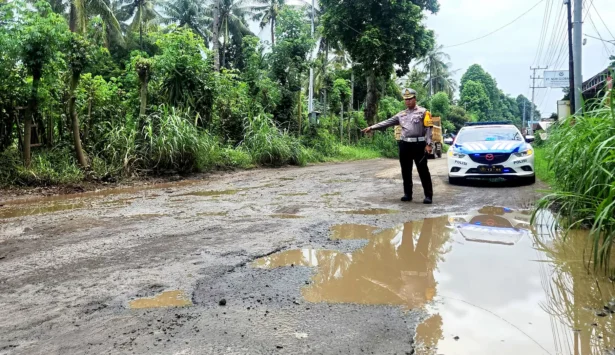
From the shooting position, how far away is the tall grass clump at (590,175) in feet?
10.5

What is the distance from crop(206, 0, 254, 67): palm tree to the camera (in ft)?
116

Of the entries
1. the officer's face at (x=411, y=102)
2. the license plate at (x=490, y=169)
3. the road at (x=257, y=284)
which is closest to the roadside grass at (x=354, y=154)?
the license plate at (x=490, y=169)

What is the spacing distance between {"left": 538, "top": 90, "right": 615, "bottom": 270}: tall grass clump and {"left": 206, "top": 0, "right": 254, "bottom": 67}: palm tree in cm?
3280

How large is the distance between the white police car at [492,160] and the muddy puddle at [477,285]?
376cm

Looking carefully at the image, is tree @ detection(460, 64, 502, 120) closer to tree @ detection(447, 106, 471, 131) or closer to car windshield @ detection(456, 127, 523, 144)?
tree @ detection(447, 106, 471, 131)

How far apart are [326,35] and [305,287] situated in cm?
2363

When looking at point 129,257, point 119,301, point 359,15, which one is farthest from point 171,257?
point 359,15

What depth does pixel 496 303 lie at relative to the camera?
9.19 feet

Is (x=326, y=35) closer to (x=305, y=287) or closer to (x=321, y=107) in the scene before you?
(x=321, y=107)

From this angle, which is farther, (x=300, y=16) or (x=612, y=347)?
(x=300, y=16)

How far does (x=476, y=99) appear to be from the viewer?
6994cm

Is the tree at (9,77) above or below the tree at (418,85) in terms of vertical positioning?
below

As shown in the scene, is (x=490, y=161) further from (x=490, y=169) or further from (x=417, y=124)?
(x=417, y=124)

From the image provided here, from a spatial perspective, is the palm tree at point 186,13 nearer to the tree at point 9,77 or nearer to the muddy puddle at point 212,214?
the tree at point 9,77
